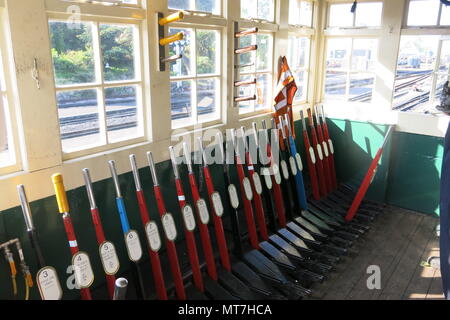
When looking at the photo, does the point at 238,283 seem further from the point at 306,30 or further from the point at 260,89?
the point at 306,30

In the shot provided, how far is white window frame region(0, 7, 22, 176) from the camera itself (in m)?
2.30

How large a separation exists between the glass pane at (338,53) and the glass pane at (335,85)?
0.37 ft

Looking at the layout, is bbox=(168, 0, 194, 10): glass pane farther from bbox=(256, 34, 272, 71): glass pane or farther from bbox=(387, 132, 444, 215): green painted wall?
bbox=(387, 132, 444, 215): green painted wall

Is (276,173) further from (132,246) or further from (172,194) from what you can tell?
(132,246)

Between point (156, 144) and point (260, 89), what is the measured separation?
5.37 ft

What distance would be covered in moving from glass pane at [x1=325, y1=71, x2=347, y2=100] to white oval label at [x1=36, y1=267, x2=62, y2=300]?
4.54 metres

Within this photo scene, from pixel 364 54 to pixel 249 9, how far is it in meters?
1.88

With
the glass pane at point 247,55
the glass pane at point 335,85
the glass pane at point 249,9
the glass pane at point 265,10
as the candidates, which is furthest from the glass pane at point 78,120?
the glass pane at point 335,85

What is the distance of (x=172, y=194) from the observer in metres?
3.64

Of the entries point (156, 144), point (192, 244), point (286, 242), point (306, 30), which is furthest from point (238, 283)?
point (306, 30)

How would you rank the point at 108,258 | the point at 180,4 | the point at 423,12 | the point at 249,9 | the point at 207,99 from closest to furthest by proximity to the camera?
1. the point at 108,258
2. the point at 180,4
3. the point at 207,99
4. the point at 249,9
5. the point at 423,12

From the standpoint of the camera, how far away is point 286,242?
402 centimetres

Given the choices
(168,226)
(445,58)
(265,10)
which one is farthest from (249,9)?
(168,226)

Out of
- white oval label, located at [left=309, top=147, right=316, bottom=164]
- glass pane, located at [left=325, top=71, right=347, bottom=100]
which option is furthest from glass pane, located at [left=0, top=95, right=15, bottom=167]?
glass pane, located at [left=325, top=71, right=347, bottom=100]
